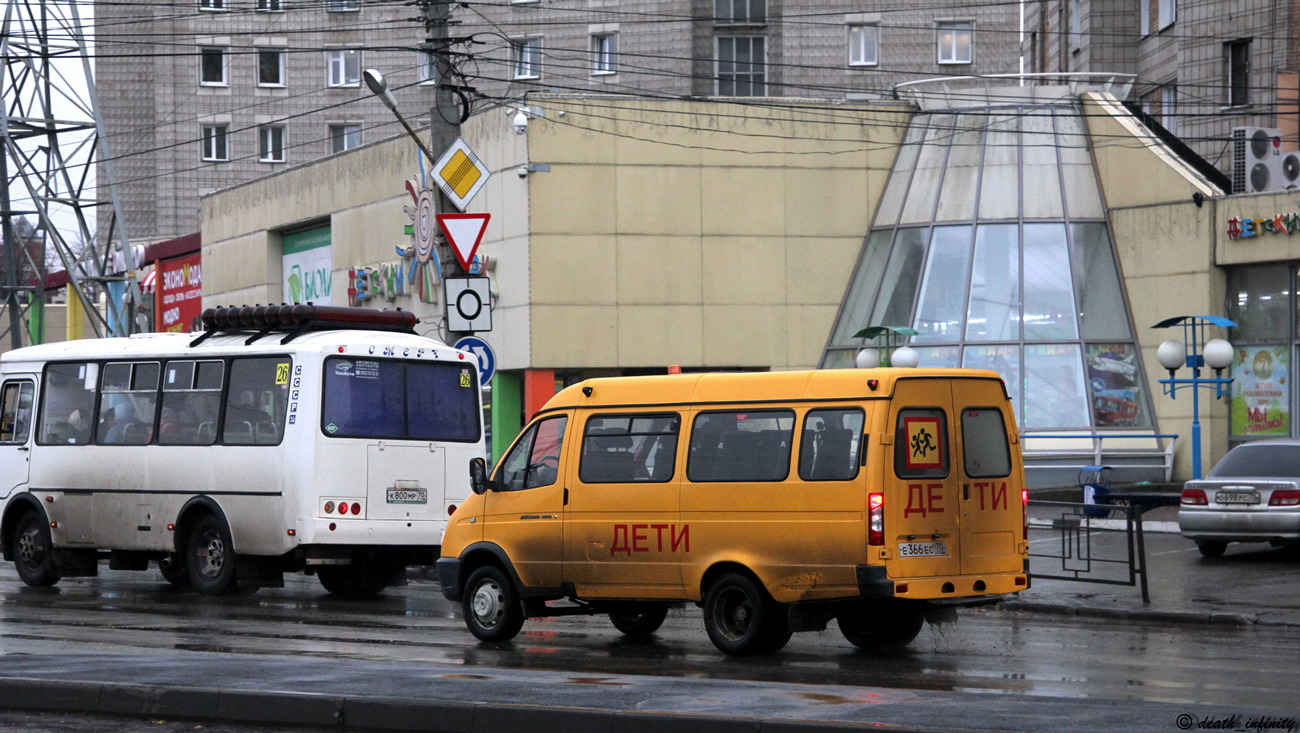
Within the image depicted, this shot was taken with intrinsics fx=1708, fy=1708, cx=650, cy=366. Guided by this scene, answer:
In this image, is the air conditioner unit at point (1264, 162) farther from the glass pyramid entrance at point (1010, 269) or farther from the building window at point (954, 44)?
the building window at point (954, 44)

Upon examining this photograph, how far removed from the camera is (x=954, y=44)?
59500mm

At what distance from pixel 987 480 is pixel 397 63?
183 feet

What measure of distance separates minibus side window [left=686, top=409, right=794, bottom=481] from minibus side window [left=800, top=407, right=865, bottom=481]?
0.52ft

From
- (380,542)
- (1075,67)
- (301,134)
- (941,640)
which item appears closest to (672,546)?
(941,640)

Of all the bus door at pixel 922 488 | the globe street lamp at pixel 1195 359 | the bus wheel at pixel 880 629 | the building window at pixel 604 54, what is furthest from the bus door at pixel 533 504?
the building window at pixel 604 54

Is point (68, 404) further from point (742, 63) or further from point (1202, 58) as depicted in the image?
point (742, 63)

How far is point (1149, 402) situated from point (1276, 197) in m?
4.64

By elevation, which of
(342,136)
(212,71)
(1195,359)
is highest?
(212,71)

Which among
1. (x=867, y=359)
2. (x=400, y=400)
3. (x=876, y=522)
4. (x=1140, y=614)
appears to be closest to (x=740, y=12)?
(x=867, y=359)

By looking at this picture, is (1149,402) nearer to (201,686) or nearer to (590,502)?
(590,502)

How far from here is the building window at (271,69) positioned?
68312 millimetres

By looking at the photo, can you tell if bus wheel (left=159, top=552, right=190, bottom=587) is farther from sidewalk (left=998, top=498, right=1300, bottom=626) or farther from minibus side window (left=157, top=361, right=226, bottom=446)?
sidewalk (left=998, top=498, right=1300, bottom=626)

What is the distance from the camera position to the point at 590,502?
1338 cm

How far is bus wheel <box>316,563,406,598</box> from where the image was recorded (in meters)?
19.0
